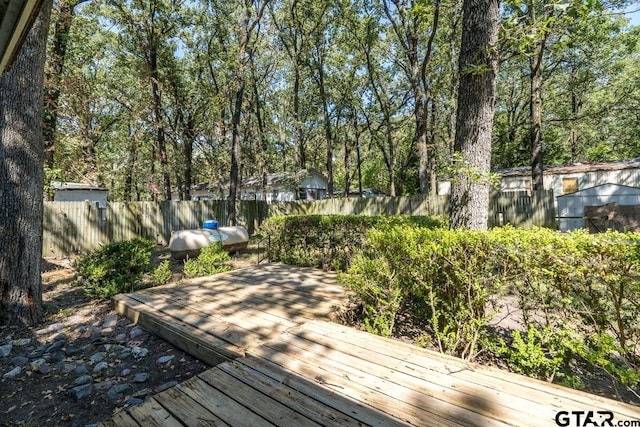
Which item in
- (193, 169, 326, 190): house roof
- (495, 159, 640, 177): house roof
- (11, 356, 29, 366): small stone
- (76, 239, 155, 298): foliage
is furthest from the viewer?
(193, 169, 326, 190): house roof

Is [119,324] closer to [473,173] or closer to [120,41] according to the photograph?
[473,173]

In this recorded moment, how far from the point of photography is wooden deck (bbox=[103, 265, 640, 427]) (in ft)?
5.63

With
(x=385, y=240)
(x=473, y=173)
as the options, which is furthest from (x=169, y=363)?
(x=473, y=173)

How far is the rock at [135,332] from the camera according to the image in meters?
3.69

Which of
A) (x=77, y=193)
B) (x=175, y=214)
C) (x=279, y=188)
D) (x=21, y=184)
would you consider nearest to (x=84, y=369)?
(x=21, y=184)

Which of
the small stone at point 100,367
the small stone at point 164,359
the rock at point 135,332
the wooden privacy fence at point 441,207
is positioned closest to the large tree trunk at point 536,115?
the wooden privacy fence at point 441,207

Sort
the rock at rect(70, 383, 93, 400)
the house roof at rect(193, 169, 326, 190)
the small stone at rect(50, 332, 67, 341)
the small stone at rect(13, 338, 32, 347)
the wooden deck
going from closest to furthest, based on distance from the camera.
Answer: the wooden deck, the rock at rect(70, 383, 93, 400), the small stone at rect(13, 338, 32, 347), the small stone at rect(50, 332, 67, 341), the house roof at rect(193, 169, 326, 190)

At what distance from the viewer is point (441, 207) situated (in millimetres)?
13398

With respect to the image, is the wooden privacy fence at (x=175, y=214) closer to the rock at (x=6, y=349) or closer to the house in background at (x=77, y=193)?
the house in background at (x=77, y=193)

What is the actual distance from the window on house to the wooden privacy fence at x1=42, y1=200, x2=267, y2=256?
64.4ft

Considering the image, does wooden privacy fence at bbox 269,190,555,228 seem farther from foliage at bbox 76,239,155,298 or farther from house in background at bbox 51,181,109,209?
foliage at bbox 76,239,155,298

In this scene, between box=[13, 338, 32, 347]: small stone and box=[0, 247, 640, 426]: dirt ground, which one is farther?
box=[13, 338, 32, 347]: small stone

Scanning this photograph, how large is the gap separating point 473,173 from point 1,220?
601 cm

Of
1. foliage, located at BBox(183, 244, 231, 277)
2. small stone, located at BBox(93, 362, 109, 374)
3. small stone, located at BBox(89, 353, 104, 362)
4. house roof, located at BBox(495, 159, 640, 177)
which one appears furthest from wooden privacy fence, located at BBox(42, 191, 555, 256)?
small stone, located at BBox(93, 362, 109, 374)
